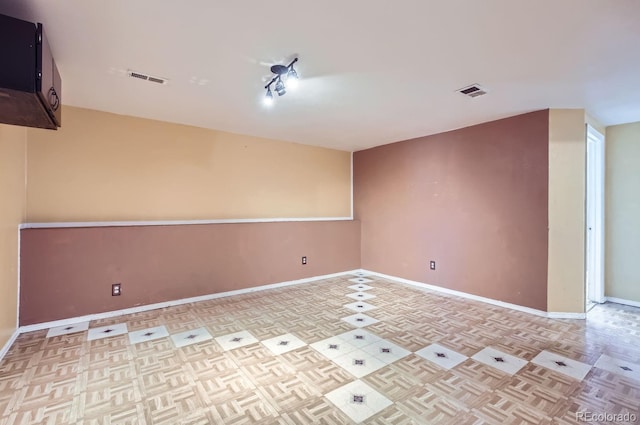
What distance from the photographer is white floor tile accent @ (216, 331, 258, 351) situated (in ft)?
9.00

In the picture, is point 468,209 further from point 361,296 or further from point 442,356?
point 442,356

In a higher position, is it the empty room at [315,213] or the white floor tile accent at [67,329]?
the empty room at [315,213]

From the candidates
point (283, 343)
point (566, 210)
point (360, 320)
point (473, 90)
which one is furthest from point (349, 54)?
point (566, 210)

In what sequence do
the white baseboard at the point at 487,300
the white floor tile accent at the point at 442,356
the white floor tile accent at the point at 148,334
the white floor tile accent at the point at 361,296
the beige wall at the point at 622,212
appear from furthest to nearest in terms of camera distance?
the white floor tile accent at the point at 361,296 < the beige wall at the point at 622,212 < the white baseboard at the point at 487,300 < the white floor tile accent at the point at 148,334 < the white floor tile accent at the point at 442,356

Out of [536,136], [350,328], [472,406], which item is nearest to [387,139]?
[536,136]

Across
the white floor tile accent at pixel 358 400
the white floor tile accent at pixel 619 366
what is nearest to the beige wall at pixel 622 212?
the white floor tile accent at pixel 619 366

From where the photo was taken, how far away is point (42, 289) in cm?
308

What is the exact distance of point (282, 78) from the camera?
8.63 ft

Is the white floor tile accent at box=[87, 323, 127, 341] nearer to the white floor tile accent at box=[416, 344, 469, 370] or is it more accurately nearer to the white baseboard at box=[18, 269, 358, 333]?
the white baseboard at box=[18, 269, 358, 333]

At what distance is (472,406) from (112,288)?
3677 millimetres

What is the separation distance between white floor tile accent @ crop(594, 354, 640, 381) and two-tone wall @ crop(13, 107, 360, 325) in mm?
3642

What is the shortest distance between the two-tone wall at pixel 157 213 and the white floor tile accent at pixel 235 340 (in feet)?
4.39

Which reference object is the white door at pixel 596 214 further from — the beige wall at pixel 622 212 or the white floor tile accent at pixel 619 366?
the white floor tile accent at pixel 619 366

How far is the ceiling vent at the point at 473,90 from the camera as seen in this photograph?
286cm
